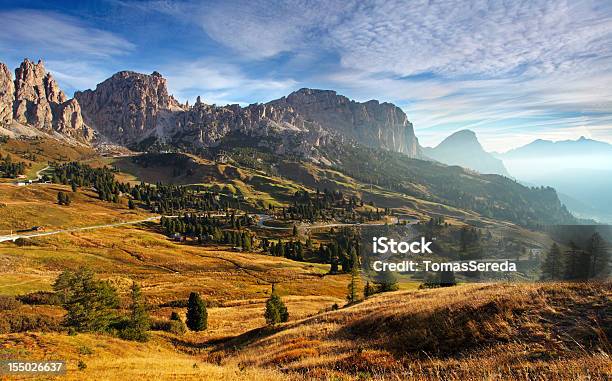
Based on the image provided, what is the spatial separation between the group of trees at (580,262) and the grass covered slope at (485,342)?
1073 inches

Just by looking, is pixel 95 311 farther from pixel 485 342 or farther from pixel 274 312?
pixel 485 342

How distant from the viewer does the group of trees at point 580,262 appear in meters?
38.6

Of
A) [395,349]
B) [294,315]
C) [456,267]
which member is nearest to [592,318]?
[395,349]

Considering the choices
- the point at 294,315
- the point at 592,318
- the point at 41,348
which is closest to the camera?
the point at 592,318

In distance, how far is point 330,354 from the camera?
818 inches

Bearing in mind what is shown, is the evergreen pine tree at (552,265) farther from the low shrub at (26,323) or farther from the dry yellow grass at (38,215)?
the dry yellow grass at (38,215)

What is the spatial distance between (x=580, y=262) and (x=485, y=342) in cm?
3538

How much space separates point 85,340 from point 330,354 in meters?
23.3

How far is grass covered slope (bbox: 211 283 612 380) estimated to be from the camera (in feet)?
38.4

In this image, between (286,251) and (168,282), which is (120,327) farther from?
(286,251)

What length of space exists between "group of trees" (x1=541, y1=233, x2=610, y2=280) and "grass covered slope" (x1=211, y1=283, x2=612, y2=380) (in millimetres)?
27259

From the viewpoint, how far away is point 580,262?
1588 inches

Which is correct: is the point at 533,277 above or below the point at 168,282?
above

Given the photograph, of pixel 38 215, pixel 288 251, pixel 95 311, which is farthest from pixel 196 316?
pixel 38 215
